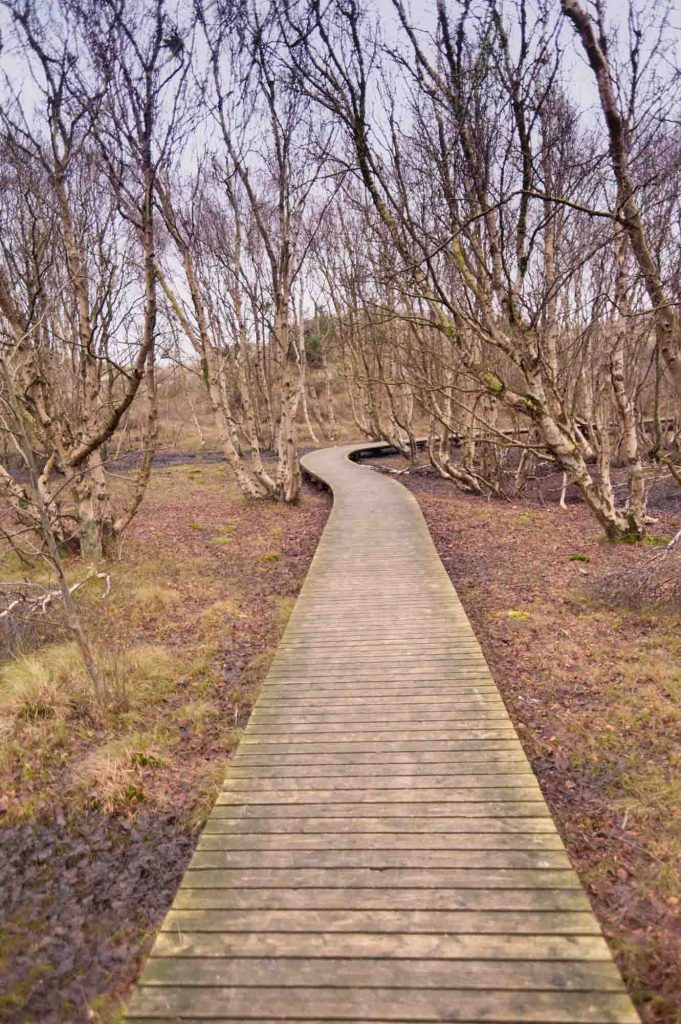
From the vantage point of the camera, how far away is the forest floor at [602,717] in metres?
3.52

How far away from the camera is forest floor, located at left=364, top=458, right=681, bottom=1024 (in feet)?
11.6

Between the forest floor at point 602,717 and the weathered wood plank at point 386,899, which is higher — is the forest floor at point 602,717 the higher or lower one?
the lower one

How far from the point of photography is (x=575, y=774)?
491cm

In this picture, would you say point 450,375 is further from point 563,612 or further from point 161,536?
point 563,612

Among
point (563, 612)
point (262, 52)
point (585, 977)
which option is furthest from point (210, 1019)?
point (262, 52)

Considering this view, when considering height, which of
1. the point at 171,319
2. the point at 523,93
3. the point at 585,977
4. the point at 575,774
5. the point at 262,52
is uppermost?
the point at 262,52

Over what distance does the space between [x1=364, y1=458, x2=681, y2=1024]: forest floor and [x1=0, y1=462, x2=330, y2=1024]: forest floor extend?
9.06 feet

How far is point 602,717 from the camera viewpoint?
221 inches

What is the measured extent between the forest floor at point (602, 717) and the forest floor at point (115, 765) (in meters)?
2.76

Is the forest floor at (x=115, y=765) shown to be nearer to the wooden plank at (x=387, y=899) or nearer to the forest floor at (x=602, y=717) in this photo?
the wooden plank at (x=387, y=899)

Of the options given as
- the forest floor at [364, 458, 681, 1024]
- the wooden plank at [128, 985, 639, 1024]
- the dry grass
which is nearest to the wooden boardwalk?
the wooden plank at [128, 985, 639, 1024]

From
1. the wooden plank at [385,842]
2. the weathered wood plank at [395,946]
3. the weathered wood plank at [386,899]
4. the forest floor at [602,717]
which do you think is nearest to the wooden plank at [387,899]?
the weathered wood plank at [386,899]

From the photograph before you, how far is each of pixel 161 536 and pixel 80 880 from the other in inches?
373

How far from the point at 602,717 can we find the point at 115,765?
446 cm
